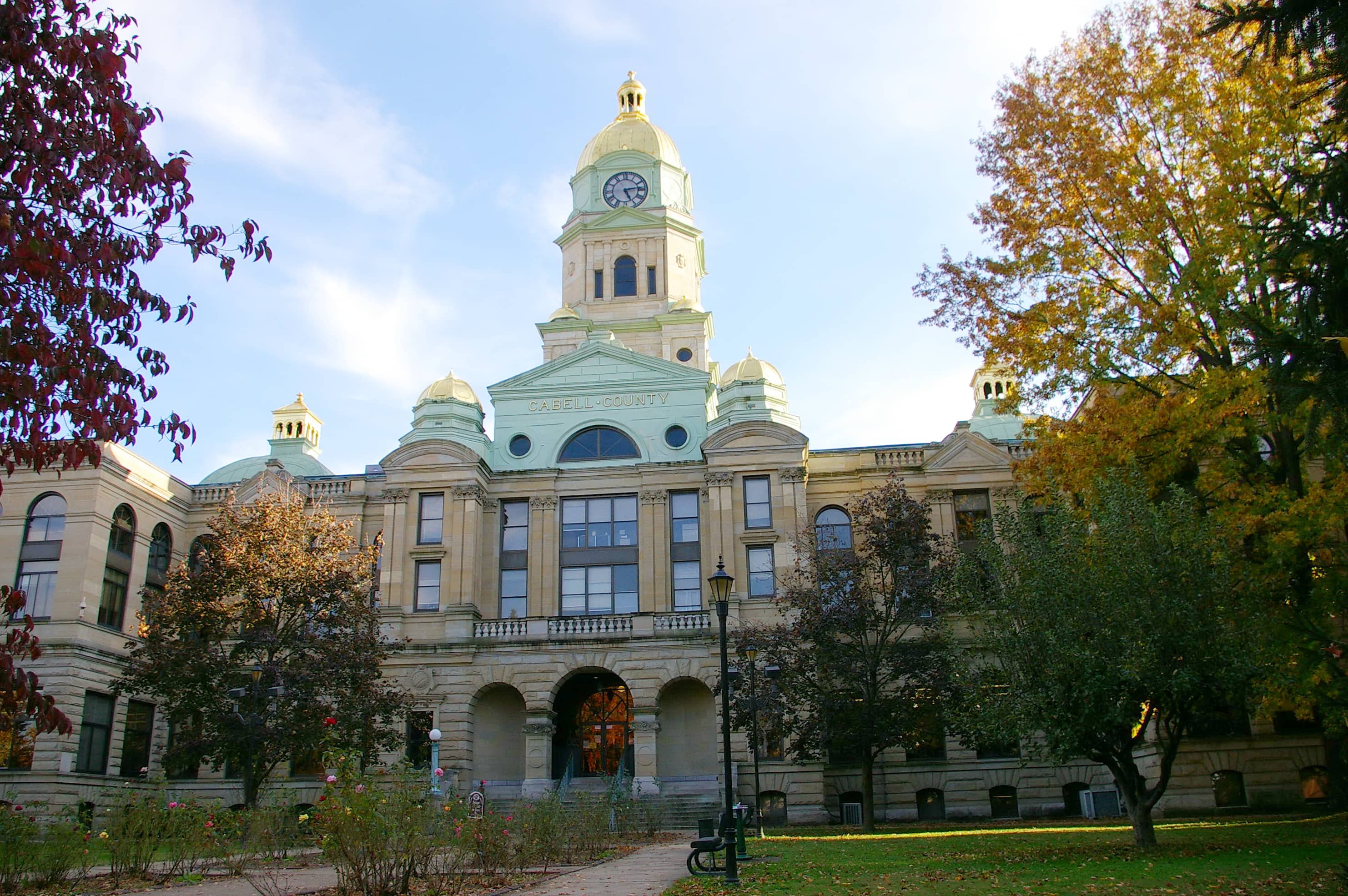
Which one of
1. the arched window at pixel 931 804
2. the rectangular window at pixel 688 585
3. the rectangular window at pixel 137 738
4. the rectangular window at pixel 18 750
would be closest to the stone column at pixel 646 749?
the rectangular window at pixel 688 585

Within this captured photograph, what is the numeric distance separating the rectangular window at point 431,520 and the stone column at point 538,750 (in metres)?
8.60

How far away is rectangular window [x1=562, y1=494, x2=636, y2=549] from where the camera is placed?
44688 millimetres

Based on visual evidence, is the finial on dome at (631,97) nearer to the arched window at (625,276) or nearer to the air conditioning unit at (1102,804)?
the arched window at (625,276)

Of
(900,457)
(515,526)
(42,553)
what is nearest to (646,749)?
(515,526)

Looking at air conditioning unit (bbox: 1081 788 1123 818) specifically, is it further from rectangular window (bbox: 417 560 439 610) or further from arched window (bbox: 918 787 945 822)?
rectangular window (bbox: 417 560 439 610)

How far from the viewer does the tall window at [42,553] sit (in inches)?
1539

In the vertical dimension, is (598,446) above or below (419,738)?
above

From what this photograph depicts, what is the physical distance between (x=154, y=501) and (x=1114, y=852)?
123ft

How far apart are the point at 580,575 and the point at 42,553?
19.9 meters

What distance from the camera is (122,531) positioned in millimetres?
41562

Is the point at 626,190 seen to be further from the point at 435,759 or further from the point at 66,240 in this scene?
the point at 66,240

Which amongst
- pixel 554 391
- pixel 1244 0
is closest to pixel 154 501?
pixel 554 391

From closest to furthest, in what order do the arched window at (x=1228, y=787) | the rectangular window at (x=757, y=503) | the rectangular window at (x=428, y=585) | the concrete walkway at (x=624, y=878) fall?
1. the concrete walkway at (x=624, y=878)
2. the arched window at (x=1228, y=787)
3. the rectangular window at (x=428, y=585)
4. the rectangular window at (x=757, y=503)

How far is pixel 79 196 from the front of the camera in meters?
10.2
